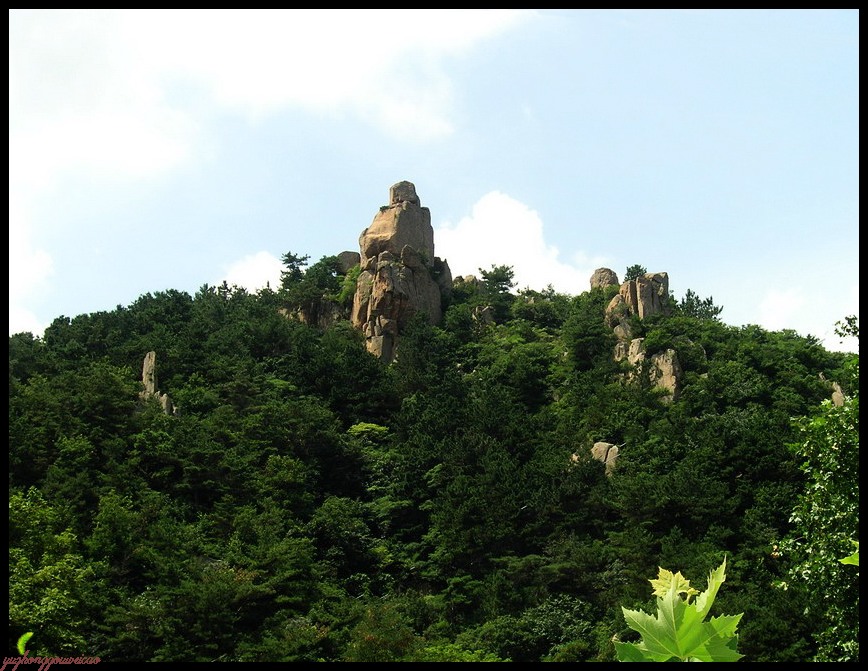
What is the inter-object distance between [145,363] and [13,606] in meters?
22.6

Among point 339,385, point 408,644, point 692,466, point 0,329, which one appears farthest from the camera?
point 339,385

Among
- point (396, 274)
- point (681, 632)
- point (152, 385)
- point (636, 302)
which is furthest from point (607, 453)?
point (681, 632)

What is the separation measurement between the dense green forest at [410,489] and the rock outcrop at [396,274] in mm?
2293


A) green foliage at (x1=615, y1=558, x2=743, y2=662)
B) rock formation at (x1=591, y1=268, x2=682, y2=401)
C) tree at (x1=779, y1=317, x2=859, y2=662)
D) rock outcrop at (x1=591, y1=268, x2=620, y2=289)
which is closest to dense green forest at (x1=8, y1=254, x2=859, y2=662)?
tree at (x1=779, y1=317, x2=859, y2=662)

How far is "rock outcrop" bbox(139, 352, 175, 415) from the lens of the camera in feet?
121

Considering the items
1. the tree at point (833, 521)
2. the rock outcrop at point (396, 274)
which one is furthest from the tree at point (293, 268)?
the tree at point (833, 521)

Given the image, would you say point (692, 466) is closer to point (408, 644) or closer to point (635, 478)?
point (635, 478)

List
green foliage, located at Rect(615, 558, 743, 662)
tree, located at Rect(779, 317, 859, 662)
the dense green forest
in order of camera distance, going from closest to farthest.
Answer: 1. green foliage, located at Rect(615, 558, 743, 662)
2. tree, located at Rect(779, 317, 859, 662)
3. the dense green forest

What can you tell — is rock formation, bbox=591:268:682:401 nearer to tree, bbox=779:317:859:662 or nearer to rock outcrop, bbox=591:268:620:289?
rock outcrop, bbox=591:268:620:289

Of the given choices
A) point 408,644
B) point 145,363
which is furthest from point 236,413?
point 408,644

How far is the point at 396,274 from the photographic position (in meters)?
50.1

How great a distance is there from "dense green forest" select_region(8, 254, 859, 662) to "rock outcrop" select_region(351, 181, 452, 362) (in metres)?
2.29

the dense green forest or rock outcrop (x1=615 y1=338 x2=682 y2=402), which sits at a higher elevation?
rock outcrop (x1=615 y1=338 x2=682 y2=402)

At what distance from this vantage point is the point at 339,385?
42.9 meters
